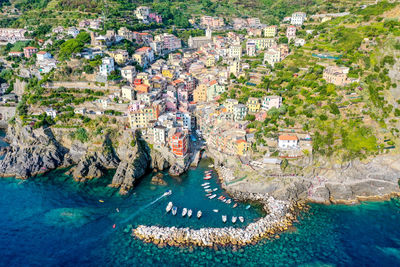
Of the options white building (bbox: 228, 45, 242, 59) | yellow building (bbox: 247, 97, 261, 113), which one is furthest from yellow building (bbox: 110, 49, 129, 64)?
yellow building (bbox: 247, 97, 261, 113)

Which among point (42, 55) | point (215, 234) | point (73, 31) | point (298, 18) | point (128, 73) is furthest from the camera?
point (298, 18)

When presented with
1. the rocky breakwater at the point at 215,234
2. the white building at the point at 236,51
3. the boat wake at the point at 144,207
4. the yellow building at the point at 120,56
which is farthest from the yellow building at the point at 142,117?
the white building at the point at 236,51

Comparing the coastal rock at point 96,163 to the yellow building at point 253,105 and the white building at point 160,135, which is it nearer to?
the white building at point 160,135

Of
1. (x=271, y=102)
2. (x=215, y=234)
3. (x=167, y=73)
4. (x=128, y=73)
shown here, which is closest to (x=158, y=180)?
(x=215, y=234)

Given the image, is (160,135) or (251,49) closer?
(160,135)

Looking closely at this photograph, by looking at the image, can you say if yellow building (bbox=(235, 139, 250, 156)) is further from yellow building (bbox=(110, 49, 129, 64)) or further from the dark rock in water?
yellow building (bbox=(110, 49, 129, 64))

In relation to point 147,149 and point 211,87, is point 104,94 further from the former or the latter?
point 211,87

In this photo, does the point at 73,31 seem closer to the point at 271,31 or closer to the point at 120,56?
the point at 120,56
